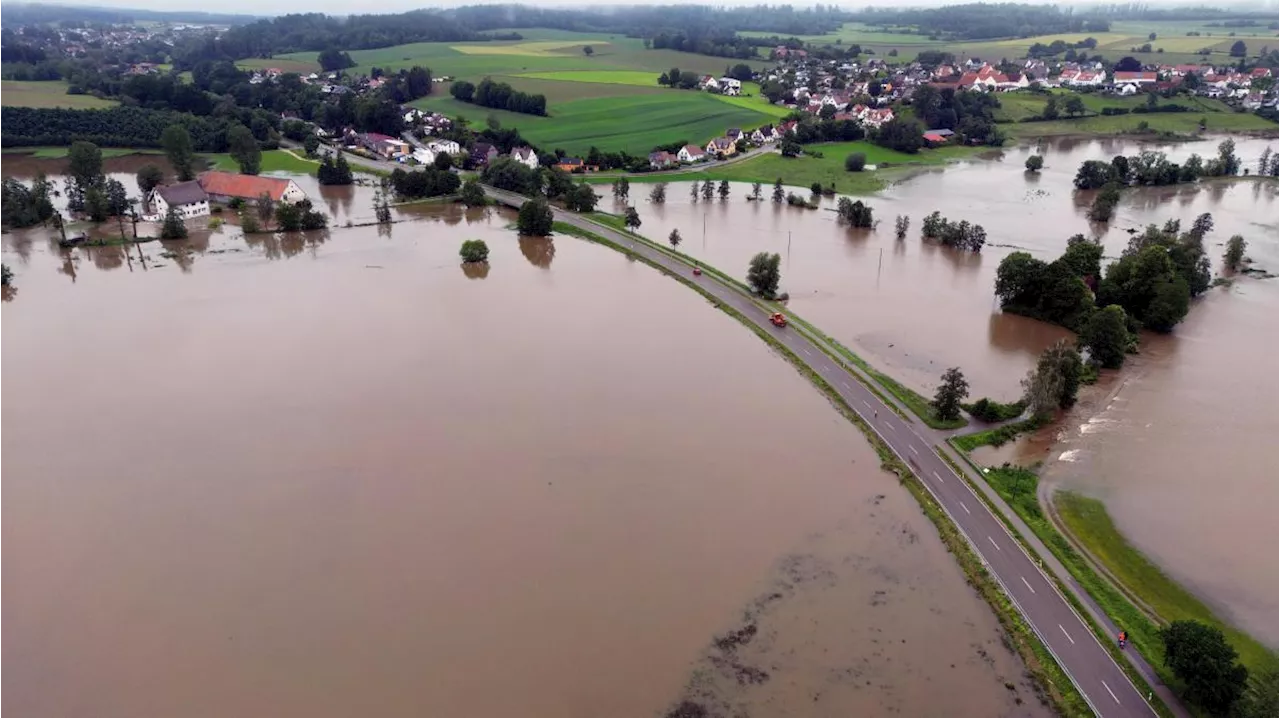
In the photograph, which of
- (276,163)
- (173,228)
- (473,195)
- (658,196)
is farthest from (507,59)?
(173,228)

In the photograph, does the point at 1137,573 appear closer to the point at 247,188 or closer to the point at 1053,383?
the point at 1053,383

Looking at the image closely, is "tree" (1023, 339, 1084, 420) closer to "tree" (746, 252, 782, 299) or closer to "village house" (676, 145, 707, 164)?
"tree" (746, 252, 782, 299)

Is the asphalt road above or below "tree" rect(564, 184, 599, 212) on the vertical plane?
below

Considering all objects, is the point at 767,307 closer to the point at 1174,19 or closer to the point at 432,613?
the point at 432,613

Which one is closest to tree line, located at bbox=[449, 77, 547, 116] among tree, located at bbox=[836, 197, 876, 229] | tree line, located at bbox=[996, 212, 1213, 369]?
tree, located at bbox=[836, 197, 876, 229]

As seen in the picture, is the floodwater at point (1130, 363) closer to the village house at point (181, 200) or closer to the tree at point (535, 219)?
the tree at point (535, 219)
